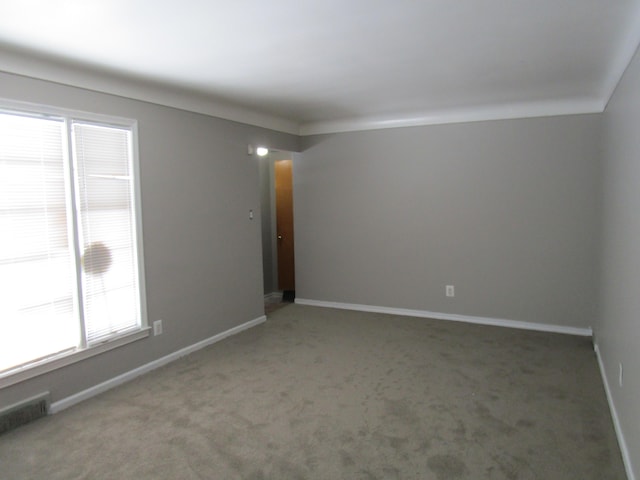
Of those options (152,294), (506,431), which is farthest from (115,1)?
(506,431)

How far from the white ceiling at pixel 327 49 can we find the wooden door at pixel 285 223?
1.86 metres

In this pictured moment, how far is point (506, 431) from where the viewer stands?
253cm

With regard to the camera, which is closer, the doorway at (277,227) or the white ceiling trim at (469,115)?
the white ceiling trim at (469,115)

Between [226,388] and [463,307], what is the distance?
281 cm

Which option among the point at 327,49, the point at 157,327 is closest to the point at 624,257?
the point at 327,49

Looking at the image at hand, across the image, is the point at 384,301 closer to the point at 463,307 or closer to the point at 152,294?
the point at 463,307

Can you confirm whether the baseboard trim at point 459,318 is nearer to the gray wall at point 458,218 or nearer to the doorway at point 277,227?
the gray wall at point 458,218

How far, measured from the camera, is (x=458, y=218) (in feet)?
15.4

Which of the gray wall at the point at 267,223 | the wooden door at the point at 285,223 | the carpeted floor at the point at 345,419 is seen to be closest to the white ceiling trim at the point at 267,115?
the wooden door at the point at 285,223

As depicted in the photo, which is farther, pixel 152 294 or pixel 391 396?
pixel 152 294

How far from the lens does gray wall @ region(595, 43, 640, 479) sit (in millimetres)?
2076

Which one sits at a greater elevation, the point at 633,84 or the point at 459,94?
the point at 459,94

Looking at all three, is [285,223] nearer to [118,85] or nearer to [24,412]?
[118,85]

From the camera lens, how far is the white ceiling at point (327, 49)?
205cm
